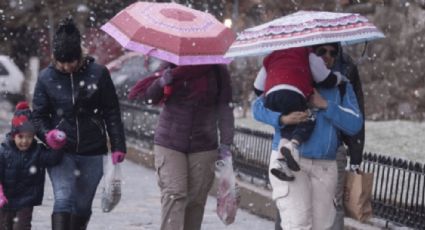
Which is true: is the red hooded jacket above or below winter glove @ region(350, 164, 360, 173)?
above

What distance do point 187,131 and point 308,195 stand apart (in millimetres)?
1406

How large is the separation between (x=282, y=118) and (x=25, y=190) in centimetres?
209

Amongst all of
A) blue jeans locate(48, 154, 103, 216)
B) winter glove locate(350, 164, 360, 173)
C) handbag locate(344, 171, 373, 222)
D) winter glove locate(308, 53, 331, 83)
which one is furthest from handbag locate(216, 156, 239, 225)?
winter glove locate(308, 53, 331, 83)

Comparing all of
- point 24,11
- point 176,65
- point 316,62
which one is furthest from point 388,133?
point 24,11

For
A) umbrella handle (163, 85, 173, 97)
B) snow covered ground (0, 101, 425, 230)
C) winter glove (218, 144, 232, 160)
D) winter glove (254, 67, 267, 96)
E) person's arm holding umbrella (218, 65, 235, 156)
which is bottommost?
snow covered ground (0, 101, 425, 230)

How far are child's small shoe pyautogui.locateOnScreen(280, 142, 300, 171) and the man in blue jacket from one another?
3.7 inches

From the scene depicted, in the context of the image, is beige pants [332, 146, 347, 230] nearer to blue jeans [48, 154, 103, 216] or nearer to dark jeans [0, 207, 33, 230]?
blue jeans [48, 154, 103, 216]

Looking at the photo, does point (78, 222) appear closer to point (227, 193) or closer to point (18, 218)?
point (18, 218)

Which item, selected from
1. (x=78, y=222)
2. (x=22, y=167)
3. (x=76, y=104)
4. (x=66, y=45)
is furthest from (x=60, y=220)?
(x=66, y=45)

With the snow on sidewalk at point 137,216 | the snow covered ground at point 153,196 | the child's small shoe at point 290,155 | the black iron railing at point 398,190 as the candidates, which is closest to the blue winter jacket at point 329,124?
the child's small shoe at point 290,155

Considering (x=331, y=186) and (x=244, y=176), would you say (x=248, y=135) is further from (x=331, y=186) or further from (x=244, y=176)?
(x=331, y=186)

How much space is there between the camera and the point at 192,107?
7023 millimetres

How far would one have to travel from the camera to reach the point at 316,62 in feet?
19.1

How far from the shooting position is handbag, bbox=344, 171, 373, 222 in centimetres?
597
